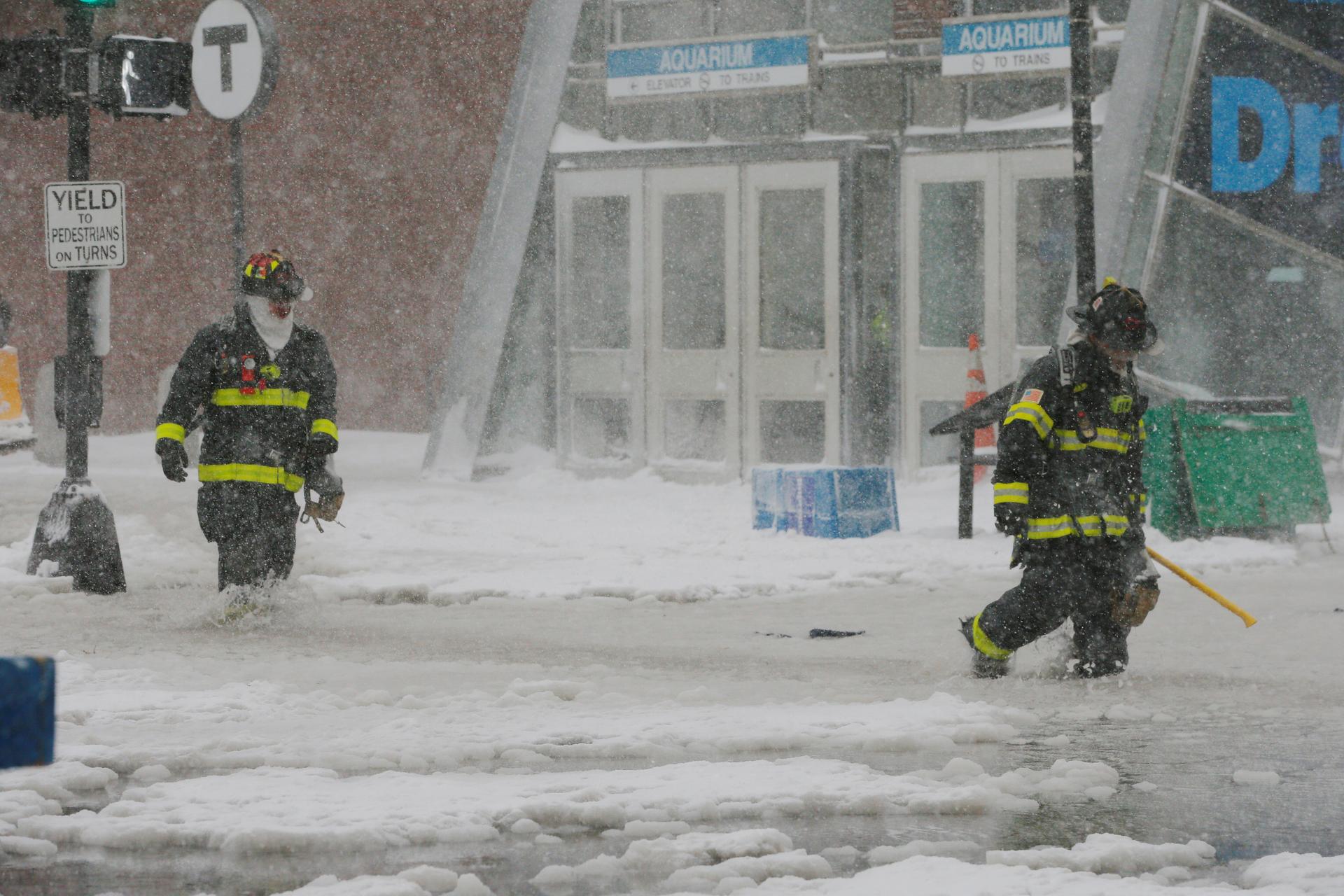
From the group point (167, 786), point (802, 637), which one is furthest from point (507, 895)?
point (802, 637)

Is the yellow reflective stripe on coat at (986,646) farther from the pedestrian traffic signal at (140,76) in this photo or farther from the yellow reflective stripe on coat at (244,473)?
the pedestrian traffic signal at (140,76)

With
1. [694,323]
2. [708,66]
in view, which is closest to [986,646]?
[708,66]

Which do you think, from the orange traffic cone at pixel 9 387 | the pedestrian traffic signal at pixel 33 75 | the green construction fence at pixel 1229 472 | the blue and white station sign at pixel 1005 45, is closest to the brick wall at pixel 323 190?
the orange traffic cone at pixel 9 387

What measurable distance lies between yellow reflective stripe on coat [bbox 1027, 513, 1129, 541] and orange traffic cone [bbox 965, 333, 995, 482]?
34.3 ft

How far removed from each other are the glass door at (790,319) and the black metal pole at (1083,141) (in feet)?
21.7

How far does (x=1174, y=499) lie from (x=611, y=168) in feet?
27.9

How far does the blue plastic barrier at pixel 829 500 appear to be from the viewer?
1462 centimetres

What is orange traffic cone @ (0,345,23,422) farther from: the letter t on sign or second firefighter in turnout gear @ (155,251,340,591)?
second firefighter in turnout gear @ (155,251,340,591)

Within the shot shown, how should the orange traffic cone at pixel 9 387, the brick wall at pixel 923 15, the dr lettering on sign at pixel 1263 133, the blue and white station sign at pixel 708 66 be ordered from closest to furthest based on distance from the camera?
1. the dr lettering on sign at pixel 1263 133
2. the brick wall at pixel 923 15
3. the blue and white station sign at pixel 708 66
4. the orange traffic cone at pixel 9 387

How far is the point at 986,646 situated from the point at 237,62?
29.1 ft

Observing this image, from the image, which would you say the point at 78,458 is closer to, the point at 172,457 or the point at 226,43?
the point at 172,457

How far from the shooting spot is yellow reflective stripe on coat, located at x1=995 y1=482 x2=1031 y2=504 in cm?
804

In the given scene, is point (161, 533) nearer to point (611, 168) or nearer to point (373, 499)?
point (373, 499)

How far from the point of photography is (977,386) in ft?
63.1
